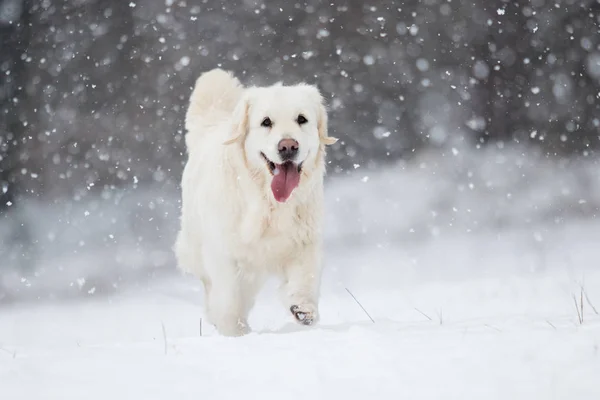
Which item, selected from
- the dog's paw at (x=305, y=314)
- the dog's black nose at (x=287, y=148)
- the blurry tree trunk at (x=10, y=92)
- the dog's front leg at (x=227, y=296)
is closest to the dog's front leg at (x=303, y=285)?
the dog's paw at (x=305, y=314)

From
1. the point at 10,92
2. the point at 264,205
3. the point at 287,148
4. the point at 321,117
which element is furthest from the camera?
the point at 10,92

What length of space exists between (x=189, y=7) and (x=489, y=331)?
10.8 metres

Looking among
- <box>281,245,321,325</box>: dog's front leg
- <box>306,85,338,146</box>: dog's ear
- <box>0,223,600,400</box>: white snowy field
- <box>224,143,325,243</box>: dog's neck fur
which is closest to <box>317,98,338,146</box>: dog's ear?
<box>306,85,338,146</box>: dog's ear

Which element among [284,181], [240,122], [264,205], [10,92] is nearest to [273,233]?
[264,205]

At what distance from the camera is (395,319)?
4.54 meters

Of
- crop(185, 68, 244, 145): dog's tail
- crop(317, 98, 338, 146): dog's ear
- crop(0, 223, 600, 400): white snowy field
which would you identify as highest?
crop(185, 68, 244, 145): dog's tail

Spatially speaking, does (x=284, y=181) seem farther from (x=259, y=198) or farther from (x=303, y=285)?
(x=303, y=285)

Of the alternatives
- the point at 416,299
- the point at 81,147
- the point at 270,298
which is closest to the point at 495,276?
the point at 416,299

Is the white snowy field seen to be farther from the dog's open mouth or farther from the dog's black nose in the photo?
the dog's black nose

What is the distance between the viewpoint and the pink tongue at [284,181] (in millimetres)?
3410

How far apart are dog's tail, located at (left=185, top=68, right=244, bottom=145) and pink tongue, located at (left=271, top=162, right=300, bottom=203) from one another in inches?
55.0

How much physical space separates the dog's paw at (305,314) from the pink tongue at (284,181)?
0.62 meters

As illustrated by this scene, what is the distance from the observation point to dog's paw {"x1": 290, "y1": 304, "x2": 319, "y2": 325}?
127 inches

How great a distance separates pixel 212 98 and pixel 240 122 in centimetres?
126
